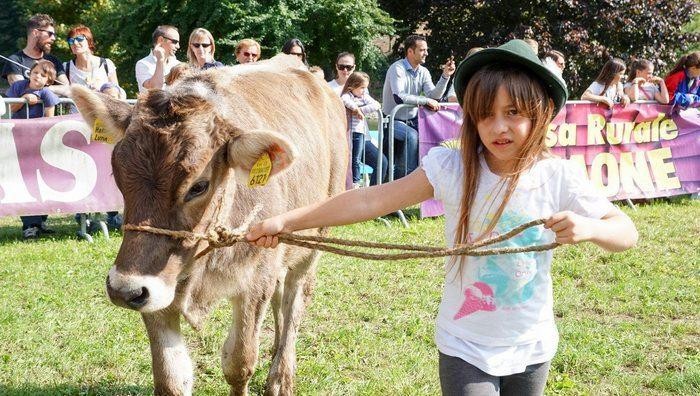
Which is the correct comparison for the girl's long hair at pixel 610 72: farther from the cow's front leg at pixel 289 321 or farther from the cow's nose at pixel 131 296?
the cow's nose at pixel 131 296

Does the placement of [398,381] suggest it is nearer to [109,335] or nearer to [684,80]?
[109,335]

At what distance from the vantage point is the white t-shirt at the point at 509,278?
2510 millimetres

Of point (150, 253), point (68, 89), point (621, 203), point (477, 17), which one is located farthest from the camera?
point (477, 17)

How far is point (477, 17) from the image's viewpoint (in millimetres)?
21906

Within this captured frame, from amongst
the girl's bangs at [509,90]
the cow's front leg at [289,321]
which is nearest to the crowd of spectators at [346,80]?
the cow's front leg at [289,321]

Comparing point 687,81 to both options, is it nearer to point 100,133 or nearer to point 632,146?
point 632,146

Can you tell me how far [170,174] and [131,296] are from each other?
0.50 meters

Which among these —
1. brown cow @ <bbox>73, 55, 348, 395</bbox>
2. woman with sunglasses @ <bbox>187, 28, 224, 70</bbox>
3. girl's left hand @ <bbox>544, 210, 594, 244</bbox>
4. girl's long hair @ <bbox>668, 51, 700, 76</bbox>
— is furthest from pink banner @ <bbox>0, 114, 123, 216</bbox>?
girl's long hair @ <bbox>668, 51, 700, 76</bbox>

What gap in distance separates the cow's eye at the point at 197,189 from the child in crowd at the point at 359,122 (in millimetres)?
5973

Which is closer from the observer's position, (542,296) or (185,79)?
(542,296)

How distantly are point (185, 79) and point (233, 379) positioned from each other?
63.1 inches

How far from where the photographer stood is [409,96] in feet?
30.7

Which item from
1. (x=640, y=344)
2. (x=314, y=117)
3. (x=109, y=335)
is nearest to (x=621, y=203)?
(x=640, y=344)

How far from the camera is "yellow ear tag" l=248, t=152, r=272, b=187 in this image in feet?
9.77
